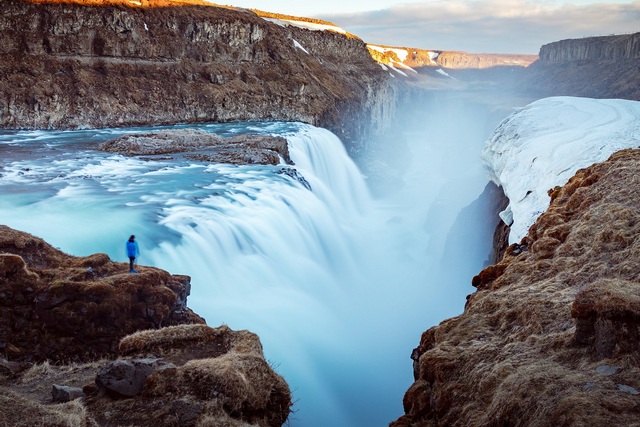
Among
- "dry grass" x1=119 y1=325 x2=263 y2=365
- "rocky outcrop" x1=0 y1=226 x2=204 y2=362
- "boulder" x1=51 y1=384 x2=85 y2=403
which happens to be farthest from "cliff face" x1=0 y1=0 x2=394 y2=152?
"boulder" x1=51 y1=384 x2=85 y2=403

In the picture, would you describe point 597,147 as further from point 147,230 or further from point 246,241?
point 147,230

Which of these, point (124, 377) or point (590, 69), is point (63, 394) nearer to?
point (124, 377)

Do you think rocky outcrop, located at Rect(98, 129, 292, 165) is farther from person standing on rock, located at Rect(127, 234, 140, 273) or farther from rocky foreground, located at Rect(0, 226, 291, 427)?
rocky foreground, located at Rect(0, 226, 291, 427)

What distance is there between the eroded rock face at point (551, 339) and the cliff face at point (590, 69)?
75.8 metres

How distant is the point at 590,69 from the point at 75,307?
11438 centimetres

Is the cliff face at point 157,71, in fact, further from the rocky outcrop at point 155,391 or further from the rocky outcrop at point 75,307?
the rocky outcrop at point 155,391

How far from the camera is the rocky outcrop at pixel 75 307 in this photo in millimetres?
9508

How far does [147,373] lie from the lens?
734 cm

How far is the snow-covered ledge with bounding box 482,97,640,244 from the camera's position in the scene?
57.7 feet

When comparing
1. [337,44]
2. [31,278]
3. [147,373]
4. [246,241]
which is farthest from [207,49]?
[147,373]

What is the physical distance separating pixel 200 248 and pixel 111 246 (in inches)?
90.2

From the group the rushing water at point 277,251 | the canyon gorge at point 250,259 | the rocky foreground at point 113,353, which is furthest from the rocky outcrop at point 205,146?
the rocky foreground at point 113,353

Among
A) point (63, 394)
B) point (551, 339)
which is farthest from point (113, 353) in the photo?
point (551, 339)

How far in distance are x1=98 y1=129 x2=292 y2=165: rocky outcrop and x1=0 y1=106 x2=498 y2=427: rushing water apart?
131 cm
